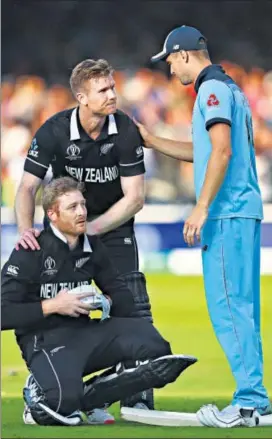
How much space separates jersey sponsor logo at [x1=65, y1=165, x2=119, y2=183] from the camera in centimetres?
605

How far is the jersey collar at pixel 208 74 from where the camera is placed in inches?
215

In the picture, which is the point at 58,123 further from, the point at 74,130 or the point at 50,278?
the point at 50,278

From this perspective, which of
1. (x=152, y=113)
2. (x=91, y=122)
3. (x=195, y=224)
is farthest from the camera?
(x=152, y=113)

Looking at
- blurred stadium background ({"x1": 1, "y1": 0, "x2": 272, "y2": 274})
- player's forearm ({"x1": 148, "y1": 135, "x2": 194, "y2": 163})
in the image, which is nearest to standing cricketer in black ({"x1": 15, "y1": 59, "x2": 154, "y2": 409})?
player's forearm ({"x1": 148, "y1": 135, "x2": 194, "y2": 163})

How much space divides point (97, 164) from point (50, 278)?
758mm

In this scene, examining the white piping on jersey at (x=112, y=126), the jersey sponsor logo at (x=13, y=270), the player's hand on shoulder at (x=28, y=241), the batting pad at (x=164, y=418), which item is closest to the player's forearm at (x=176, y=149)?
the white piping on jersey at (x=112, y=126)

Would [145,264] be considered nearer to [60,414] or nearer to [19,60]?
[19,60]

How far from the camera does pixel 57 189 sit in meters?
5.59

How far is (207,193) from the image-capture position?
5.21 m

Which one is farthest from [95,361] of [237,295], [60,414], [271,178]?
[271,178]

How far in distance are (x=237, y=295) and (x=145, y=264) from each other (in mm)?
9144

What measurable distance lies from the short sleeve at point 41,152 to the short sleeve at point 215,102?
93 centimetres

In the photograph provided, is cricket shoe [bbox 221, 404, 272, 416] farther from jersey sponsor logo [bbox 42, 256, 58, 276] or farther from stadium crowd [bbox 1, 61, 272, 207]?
stadium crowd [bbox 1, 61, 272, 207]

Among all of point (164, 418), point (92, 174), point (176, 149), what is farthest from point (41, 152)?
Result: point (164, 418)
